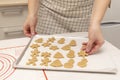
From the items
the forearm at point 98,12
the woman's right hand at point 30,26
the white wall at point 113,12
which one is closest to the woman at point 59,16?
the woman's right hand at point 30,26

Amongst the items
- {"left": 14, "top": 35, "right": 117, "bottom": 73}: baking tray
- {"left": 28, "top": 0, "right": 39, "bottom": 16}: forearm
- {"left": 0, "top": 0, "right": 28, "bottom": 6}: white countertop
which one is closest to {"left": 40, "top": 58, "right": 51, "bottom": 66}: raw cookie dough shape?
{"left": 14, "top": 35, "right": 117, "bottom": 73}: baking tray

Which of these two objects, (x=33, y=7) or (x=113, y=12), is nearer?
(x=33, y=7)

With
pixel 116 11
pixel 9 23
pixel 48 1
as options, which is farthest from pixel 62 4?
pixel 116 11

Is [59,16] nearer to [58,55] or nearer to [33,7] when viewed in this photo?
[33,7]

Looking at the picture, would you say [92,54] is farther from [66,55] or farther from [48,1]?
[48,1]

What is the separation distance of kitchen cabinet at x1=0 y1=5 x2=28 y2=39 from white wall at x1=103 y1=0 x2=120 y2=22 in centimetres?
64

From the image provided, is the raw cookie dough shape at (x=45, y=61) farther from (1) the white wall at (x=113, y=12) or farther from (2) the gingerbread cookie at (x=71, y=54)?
(1) the white wall at (x=113, y=12)

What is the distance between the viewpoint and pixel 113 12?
1.64m

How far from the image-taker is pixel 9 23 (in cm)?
149

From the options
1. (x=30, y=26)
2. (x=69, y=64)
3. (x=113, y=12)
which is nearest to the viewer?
(x=69, y=64)

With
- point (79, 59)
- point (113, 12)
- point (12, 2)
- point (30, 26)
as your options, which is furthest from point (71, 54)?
point (113, 12)

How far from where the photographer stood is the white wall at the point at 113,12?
162 cm

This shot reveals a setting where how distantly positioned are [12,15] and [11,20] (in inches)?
1.5

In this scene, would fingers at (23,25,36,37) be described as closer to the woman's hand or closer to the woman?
the woman
